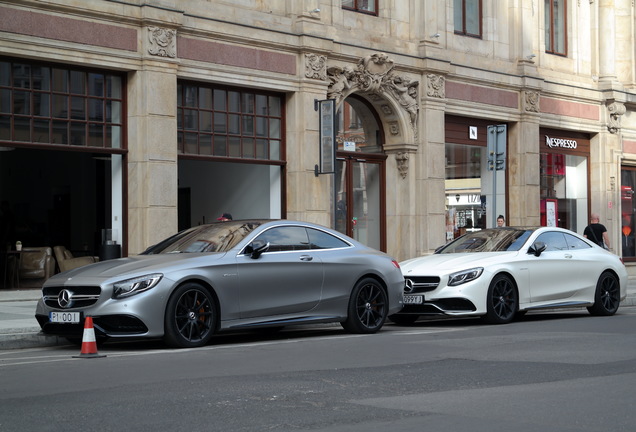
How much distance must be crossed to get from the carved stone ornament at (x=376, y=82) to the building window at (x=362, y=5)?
3.94 feet

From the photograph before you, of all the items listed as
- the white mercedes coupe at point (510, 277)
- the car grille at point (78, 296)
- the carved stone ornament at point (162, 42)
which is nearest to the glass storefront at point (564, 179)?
the white mercedes coupe at point (510, 277)

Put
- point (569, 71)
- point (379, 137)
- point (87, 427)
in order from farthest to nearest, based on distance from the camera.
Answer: point (569, 71) < point (379, 137) < point (87, 427)

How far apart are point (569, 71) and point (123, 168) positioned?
15.6m

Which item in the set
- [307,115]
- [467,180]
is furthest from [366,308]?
[467,180]

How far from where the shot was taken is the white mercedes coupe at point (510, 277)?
14.2 m

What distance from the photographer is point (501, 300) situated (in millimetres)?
14531

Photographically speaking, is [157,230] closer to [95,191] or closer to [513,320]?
[95,191]

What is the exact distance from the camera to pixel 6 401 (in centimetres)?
737

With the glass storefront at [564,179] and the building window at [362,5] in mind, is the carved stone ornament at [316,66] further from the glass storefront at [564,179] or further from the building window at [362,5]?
the glass storefront at [564,179]

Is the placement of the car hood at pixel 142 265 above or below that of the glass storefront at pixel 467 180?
below

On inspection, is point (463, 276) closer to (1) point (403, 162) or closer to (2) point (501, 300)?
(2) point (501, 300)

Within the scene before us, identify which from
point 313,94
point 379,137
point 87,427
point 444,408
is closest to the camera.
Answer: point 87,427

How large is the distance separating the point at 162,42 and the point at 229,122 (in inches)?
97.3

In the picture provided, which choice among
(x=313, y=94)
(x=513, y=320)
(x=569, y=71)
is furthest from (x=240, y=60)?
Result: (x=569, y=71)
